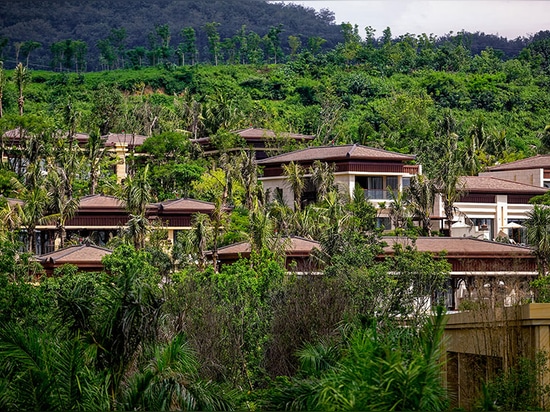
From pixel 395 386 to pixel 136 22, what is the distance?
177 metres

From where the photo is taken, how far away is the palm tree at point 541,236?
141 ft

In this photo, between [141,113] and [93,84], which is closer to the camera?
[141,113]

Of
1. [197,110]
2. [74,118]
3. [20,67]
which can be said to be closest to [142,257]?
[74,118]

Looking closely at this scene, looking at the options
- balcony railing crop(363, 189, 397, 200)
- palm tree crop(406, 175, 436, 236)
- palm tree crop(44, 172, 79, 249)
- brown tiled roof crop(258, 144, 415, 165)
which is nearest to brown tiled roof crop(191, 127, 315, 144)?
brown tiled roof crop(258, 144, 415, 165)

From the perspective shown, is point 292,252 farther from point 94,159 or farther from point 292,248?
point 94,159

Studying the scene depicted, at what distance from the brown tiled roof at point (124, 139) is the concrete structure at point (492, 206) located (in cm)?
1773

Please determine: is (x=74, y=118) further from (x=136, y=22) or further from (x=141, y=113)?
(x=136, y=22)

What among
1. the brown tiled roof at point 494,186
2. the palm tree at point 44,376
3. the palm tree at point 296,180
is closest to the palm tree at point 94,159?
the palm tree at point 296,180

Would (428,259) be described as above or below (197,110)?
below

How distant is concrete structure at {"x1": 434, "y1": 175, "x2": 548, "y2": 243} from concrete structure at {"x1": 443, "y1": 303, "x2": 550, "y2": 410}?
36.2 m

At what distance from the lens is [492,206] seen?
2269 inches

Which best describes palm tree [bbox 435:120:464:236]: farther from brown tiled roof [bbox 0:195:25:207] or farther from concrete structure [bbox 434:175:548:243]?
brown tiled roof [bbox 0:195:25:207]

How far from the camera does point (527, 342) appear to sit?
17.3 meters

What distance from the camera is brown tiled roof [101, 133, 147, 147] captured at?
64.8m
